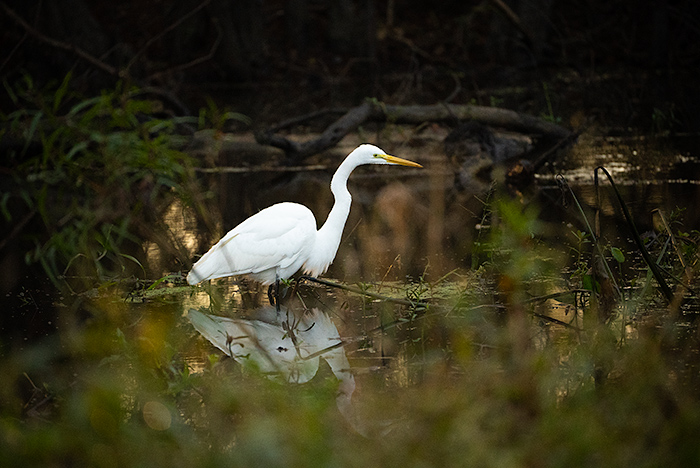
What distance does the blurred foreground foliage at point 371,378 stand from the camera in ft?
6.61

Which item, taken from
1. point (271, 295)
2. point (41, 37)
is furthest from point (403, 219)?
point (41, 37)

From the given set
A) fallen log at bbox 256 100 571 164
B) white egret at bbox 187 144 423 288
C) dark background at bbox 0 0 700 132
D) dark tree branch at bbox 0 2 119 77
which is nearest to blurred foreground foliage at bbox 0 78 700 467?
white egret at bbox 187 144 423 288

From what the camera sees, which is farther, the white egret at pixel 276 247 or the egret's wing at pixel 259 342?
the white egret at pixel 276 247

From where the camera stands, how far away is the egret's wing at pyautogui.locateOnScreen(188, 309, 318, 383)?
11.5 ft

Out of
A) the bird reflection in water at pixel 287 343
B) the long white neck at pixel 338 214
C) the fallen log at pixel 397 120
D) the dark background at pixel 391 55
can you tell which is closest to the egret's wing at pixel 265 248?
the long white neck at pixel 338 214

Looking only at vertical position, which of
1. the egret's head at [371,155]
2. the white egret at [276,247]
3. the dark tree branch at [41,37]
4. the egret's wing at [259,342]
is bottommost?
the egret's wing at [259,342]

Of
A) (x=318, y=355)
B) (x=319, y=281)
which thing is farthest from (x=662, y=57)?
(x=318, y=355)

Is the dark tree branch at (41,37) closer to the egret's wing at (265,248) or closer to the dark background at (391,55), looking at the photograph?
the egret's wing at (265,248)

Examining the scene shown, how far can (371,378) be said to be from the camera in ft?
11.1

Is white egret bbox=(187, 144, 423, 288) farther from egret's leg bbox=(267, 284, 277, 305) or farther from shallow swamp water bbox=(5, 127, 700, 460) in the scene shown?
shallow swamp water bbox=(5, 127, 700, 460)

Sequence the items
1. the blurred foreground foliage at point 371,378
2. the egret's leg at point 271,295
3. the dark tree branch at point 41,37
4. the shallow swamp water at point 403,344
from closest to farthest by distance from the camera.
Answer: the blurred foreground foliage at point 371,378 → the shallow swamp water at point 403,344 → the dark tree branch at point 41,37 → the egret's leg at point 271,295

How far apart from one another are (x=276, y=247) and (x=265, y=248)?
63mm

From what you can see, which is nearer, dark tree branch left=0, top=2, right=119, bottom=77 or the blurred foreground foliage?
the blurred foreground foliage

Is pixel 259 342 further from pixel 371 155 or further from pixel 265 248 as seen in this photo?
pixel 371 155
